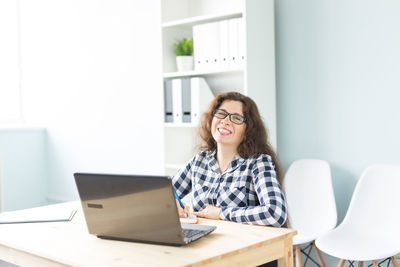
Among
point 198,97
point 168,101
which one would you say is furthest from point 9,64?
point 198,97

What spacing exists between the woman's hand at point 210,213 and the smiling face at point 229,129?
0.33 m

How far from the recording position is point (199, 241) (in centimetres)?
162

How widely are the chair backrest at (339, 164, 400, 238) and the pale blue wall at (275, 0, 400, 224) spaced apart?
156 millimetres

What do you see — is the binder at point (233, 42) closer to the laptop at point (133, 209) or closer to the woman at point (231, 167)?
the woman at point (231, 167)

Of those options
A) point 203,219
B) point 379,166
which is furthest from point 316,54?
point 203,219

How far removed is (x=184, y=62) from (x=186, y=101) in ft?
0.97

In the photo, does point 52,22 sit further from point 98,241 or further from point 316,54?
point 98,241

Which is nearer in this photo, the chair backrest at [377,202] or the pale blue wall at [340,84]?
the chair backrest at [377,202]

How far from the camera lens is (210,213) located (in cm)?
203

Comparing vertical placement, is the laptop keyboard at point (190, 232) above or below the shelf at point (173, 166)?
below

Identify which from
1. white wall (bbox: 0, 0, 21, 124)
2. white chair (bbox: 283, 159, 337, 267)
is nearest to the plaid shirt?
white chair (bbox: 283, 159, 337, 267)

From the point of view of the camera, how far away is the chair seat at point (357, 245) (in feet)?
7.93

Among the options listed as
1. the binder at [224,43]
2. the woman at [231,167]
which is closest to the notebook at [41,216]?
the woman at [231,167]

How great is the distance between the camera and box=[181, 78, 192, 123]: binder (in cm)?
330
